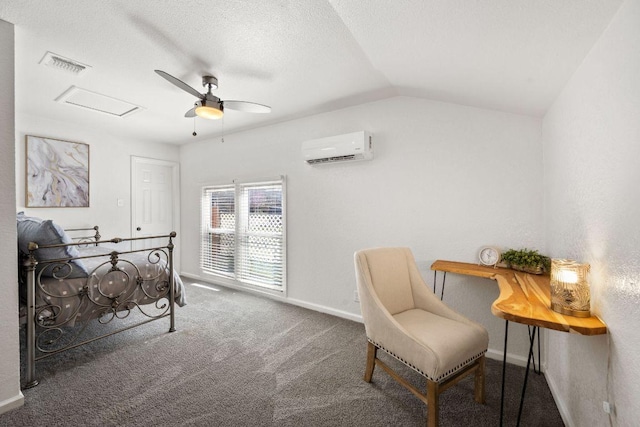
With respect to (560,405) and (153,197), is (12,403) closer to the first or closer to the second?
(560,405)

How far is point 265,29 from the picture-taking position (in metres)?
1.85

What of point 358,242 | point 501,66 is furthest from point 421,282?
point 501,66

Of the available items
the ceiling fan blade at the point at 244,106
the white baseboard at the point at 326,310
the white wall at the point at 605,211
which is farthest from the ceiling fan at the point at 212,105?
the white baseboard at the point at 326,310

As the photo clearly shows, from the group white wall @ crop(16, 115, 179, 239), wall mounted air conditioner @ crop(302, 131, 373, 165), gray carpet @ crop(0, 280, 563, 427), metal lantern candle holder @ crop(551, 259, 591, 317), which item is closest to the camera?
metal lantern candle holder @ crop(551, 259, 591, 317)

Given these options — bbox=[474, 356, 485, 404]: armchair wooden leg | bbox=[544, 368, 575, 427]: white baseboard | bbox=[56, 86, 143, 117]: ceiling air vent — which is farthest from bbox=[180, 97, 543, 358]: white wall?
bbox=[56, 86, 143, 117]: ceiling air vent

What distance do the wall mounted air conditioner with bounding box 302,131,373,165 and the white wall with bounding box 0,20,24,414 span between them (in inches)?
94.0

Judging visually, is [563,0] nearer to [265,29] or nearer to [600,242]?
[600,242]

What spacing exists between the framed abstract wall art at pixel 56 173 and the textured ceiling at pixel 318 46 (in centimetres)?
94

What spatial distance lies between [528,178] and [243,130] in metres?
3.56

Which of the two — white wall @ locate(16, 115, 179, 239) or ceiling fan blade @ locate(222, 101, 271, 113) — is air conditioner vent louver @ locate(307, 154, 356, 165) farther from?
white wall @ locate(16, 115, 179, 239)

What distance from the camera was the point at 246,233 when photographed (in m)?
4.29

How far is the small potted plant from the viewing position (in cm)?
211

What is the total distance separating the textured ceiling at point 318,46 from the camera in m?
1.36

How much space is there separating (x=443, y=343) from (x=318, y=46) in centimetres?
210
